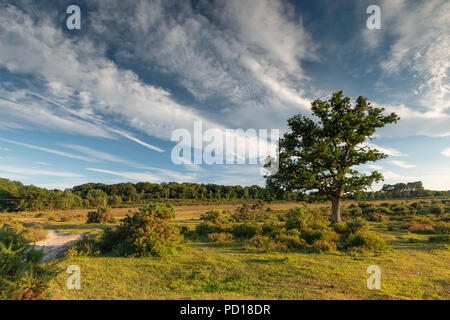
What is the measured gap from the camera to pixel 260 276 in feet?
26.1

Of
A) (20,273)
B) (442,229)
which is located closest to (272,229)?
(20,273)

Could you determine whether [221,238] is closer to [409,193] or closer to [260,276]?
[260,276]

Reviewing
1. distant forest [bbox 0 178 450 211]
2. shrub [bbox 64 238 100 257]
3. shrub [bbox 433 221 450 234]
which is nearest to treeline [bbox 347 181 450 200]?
distant forest [bbox 0 178 450 211]

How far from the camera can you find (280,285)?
22.9 ft

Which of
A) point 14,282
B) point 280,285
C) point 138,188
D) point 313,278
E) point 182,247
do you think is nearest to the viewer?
point 14,282

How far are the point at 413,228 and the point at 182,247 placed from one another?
68.7 ft

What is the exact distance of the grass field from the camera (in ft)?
20.7

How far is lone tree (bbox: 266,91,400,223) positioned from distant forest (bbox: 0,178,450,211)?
74.9ft

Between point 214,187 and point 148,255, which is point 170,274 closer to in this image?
point 148,255

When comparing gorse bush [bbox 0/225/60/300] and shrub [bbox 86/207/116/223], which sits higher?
gorse bush [bbox 0/225/60/300]

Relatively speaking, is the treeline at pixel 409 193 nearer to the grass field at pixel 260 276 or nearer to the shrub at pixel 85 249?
the grass field at pixel 260 276

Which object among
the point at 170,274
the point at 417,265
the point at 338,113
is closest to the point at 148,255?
the point at 170,274

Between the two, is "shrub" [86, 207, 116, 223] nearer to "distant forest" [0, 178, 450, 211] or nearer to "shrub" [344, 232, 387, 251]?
"distant forest" [0, 178, 450, 211]
